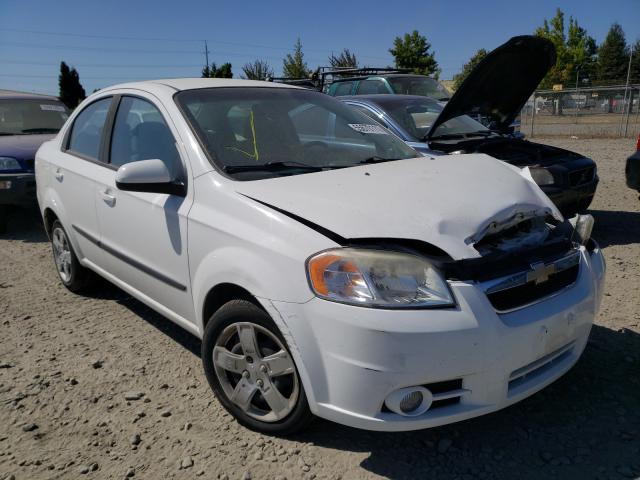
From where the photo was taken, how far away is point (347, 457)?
2.46 m

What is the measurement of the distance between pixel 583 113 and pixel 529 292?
2239 centimetres

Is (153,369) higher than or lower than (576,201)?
lower

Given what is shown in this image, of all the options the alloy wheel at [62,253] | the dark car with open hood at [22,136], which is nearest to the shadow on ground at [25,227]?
the dark car with open hood at [22,136]

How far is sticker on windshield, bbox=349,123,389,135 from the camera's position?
141 inches

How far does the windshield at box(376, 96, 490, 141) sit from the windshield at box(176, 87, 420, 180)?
263 centimetres

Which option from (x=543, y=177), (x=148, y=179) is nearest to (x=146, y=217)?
(x=148, y=179)

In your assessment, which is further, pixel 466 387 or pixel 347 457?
pixel 347 457

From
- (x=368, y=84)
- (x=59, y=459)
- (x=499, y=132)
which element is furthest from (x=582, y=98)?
(x=59, y=459)

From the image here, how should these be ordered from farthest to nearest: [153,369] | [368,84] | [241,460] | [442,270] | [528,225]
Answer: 1. [368,84]
2. [153,369]
3. [528,225]
4. [241,460]
5. [442,270]

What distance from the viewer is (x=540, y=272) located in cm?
235

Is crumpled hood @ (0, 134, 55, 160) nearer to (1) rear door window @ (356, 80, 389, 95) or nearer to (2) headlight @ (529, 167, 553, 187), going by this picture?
(1) rear door window @ (356, 80, 389, 95)

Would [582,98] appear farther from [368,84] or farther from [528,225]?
[528,225]

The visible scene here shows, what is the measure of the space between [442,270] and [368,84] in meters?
8.94

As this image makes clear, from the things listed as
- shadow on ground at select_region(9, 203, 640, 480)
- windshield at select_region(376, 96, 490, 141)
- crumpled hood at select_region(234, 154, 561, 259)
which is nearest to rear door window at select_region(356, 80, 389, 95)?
windshield at select_region(376, 96, 490, 141)
